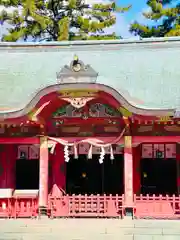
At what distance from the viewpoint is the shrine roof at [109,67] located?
14.3 m

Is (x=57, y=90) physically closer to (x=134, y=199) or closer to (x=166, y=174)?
(x=134, y=199)

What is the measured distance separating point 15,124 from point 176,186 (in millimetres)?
5579

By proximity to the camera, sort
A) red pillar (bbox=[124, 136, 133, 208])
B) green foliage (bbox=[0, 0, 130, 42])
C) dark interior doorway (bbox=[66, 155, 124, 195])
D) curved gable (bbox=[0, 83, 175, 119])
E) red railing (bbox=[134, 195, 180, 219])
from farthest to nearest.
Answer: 1. green foliage (bbox=[0, 0, 130, 42])
2. dark interior doorway (bbox=[66, 155, 124, 195])
3. red pillar (bbox=[124, 136, 133, 208])
4. red railing (bbox=[134, 195, 180, 219])
5. curved gable (bbox=[0, 83, 175, 119])

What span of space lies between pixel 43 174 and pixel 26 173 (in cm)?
224

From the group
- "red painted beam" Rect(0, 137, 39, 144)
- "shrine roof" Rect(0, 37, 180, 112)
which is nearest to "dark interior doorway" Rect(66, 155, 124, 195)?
"red painted beam" Rect(0, 137, 39, 144)

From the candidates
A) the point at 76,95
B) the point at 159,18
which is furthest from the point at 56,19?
the point at 76,95

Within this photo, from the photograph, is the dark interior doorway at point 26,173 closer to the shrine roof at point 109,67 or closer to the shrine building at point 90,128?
the shrine building at point 90,128

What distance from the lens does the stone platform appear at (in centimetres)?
1055

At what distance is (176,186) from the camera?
14633 mm

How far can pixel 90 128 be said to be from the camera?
13562 millimetres

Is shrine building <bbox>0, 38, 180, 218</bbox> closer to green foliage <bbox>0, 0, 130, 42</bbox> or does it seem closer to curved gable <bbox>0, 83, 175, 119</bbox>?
curved gable <bbox>0, 83, 175, 119</bbox>

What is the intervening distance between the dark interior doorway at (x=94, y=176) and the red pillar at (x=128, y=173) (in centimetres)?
211

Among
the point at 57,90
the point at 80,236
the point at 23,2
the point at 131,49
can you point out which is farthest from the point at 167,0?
the point at 80,236

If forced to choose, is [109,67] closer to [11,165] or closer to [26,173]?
[26,173]
